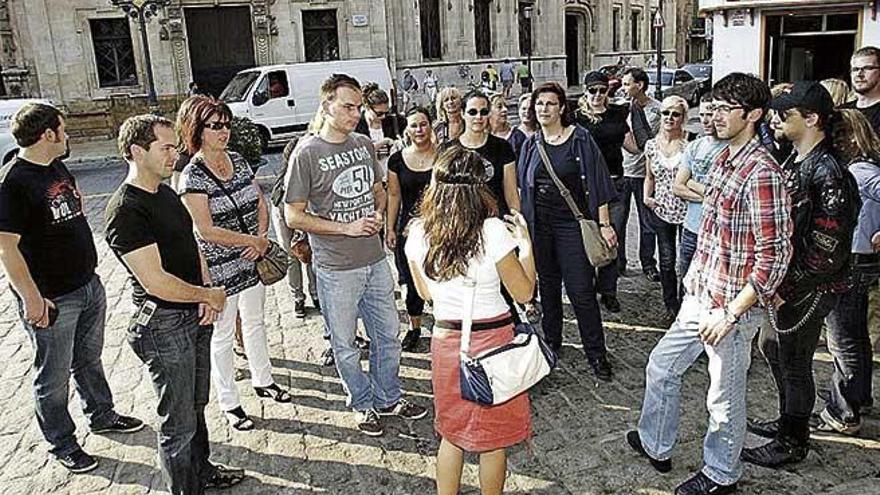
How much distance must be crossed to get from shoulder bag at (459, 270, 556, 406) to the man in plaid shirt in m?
0.80

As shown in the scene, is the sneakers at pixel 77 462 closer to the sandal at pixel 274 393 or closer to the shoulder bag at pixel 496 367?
the sandal at pixel 274 393

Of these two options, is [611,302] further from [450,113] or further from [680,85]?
[680,85]

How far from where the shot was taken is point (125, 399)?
4785 millimetres

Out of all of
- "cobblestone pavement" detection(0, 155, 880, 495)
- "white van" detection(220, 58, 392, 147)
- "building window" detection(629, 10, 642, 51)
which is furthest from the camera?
"building window" detection(629, 10, 642, 51)

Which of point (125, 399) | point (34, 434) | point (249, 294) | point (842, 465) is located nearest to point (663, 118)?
point (842, 465)

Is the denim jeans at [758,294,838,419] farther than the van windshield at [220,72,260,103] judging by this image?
No

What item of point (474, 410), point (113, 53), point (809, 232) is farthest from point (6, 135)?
point (809, 232)

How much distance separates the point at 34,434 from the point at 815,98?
15.7ft

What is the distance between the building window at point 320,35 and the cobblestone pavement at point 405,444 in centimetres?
2087

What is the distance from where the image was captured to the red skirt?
2.99 meters

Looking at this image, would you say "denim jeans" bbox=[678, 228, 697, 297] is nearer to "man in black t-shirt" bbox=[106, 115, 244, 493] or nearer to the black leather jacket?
the black leather jacket

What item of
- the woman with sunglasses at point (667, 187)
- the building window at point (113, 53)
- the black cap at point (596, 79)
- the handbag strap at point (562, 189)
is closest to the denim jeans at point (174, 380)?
the handbag strap at point (562, 189)

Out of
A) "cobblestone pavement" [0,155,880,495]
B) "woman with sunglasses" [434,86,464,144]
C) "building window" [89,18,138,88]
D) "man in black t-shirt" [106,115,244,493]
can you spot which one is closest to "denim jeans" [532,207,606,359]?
Answer: "cobblestone pavement" [0,155,880,495]

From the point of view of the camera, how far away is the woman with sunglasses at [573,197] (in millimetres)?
4648
